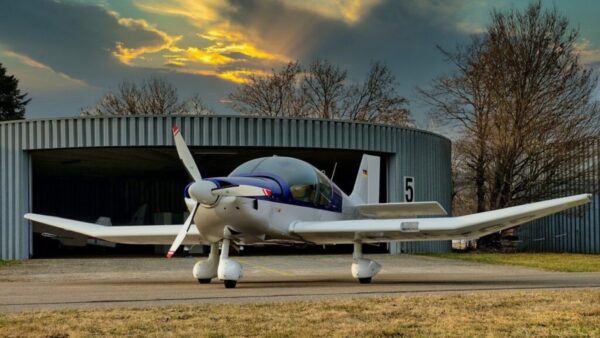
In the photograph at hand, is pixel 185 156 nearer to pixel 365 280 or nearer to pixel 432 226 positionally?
pixel 365 280

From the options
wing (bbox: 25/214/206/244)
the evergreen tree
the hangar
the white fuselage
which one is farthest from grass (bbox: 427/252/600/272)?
the evergreen tree

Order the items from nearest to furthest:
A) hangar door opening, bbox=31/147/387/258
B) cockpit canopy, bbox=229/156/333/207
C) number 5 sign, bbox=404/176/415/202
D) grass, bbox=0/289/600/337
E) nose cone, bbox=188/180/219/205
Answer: grass, bbox=0/289/600/337, nose cone, bbox=188/180/219/205, cockpit canopy, bbox=229/156/333/207, number 5 sign, bbox=404/176/415/202, hangar door opening, bbox=31/147/387/258

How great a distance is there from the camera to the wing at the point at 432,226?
35.3 feet

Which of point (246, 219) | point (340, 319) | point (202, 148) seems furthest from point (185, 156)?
point (202, 148)

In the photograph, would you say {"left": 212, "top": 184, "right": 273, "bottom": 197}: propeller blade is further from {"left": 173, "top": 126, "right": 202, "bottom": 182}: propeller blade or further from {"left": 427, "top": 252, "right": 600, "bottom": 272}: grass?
{"left": 427, "top": 252, "right": 600, "bottom": 272}: grass

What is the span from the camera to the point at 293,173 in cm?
1224

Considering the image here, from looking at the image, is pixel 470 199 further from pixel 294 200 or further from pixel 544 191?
pixel 294 200

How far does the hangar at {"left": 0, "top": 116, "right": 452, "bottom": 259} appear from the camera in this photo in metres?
23.7

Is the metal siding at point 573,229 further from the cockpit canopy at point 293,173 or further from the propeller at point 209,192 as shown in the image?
the propeller at point 209,192

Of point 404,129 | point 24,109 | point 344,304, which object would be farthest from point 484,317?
point 24,109

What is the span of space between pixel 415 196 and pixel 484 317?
2069 cm

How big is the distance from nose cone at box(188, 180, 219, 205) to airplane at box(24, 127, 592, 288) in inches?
0.6

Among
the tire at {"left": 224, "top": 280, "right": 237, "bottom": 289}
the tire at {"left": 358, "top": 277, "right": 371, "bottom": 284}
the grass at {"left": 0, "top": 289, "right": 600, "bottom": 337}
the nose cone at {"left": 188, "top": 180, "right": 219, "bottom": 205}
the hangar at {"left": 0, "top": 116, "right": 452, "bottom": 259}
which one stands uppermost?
the hangar at {"left": 0, "top": 116, "right": 452, "bottom": 259}

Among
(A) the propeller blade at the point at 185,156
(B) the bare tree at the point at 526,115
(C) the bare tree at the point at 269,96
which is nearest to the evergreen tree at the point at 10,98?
(C) the bare tree at the point at 269,96
